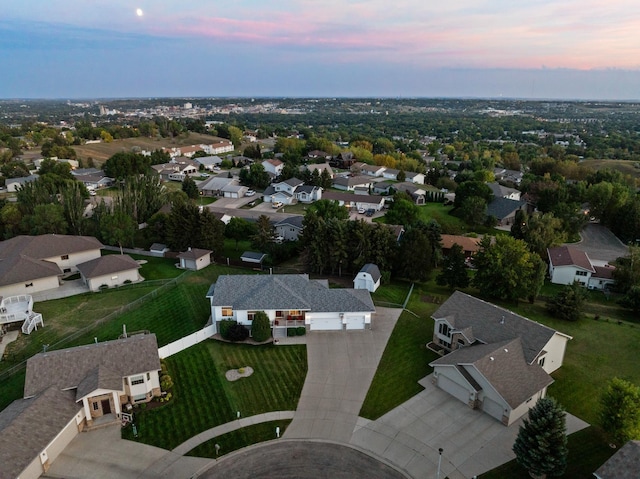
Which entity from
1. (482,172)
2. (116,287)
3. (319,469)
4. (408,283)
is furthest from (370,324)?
(482,172)

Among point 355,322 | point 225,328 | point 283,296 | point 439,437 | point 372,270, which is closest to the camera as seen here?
point 439,437

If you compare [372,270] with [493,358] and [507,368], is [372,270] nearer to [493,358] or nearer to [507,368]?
[493,358]

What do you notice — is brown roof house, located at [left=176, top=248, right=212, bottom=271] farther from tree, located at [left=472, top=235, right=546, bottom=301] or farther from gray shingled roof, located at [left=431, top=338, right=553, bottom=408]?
gray shingled roof, located at [left=431, top=338, right=553, bottom=408]

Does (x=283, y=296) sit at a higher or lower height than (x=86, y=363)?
higher

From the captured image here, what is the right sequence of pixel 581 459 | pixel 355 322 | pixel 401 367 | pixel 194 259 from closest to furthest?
pixel 581 459 → pixel 401 367 → pixel 355 322 → pixel 194 259

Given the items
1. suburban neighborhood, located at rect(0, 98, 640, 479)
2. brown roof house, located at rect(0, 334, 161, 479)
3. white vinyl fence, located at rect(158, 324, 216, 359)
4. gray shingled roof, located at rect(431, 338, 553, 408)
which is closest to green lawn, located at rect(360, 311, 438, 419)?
suburban neighborhood, located at rect(0, 98, 640, 479)

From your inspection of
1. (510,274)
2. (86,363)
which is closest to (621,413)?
(510,274)

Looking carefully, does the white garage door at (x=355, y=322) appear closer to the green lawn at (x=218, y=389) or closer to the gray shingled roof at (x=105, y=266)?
the green lawn at (x=218, y=389)
